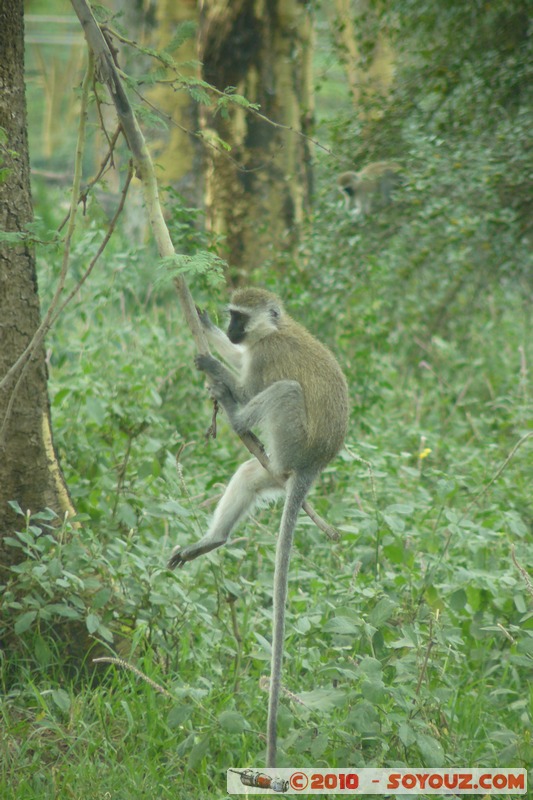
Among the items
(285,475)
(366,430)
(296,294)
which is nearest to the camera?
(285,475)

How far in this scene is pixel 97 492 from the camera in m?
4.87

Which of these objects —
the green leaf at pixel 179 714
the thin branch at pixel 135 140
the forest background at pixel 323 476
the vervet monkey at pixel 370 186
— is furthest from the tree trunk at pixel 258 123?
the green leaf at pixel 179 714

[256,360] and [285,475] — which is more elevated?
[256,360]

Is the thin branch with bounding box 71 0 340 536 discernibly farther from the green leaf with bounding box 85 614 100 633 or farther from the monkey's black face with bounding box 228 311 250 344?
the monkey's black face with bounding box 228 311 250 344

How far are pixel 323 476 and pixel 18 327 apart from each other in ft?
9.21

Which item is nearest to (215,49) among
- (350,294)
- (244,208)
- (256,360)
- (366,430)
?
(244,208)

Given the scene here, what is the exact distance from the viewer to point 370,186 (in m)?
9.39

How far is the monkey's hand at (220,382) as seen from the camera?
4.27 meters

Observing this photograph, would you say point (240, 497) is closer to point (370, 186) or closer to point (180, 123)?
point (370, 186)

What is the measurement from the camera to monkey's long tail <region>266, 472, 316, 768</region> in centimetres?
320

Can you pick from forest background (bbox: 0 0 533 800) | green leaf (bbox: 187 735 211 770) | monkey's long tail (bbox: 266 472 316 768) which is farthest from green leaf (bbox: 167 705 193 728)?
monkey's long tail (bbox: 266 472 316 768)

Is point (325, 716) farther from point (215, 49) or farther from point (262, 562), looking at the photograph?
point (215, 49)

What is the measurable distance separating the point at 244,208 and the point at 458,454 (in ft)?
12.0

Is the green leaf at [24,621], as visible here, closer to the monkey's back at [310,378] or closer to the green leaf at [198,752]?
the green leaf at [198,752]
